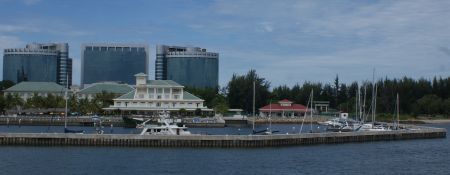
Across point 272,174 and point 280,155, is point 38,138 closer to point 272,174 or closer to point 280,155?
point 280,155

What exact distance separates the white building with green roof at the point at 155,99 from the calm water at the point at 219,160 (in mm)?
74574

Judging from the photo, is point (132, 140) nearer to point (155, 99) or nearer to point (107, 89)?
point (155, 99)

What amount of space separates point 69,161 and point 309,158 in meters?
19.8

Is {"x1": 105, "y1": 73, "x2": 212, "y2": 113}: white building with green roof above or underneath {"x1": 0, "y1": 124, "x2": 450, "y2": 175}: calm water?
above

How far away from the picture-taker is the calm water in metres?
49.9

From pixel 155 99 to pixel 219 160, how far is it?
87.0 m

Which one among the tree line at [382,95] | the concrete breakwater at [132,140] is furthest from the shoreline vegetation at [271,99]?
the concrete breakwater at [132,140]

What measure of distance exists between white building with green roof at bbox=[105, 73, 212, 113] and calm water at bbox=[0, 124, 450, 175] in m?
74.6

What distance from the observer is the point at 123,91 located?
16200cm

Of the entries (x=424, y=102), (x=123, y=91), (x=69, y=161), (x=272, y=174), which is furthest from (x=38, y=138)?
(x=424, y=102)

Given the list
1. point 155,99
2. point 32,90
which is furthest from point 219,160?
point 32,90

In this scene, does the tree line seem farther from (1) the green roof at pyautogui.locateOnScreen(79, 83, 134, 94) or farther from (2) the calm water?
(2) the calm water

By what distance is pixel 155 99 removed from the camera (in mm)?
141250

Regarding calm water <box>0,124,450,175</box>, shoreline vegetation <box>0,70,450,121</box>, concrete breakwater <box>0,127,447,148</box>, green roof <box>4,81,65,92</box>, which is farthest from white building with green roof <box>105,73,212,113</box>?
calm water <box>0,124,450,175</box>
